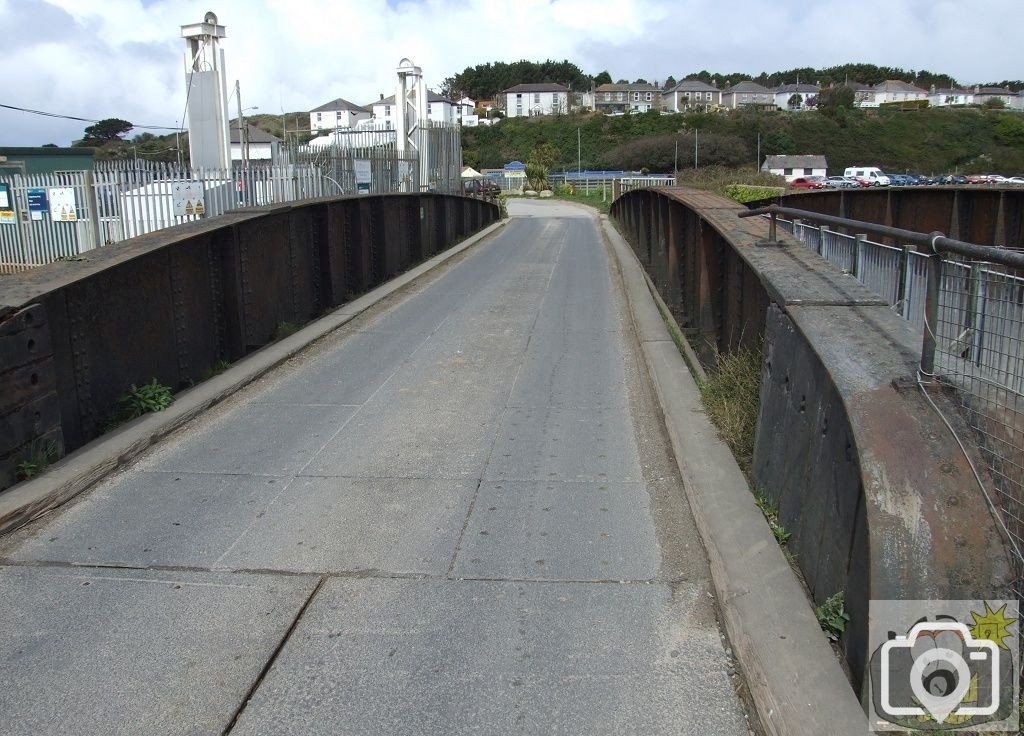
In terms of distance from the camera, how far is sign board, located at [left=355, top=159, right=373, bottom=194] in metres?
19.5

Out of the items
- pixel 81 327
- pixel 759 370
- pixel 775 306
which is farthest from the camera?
pixel 81 327

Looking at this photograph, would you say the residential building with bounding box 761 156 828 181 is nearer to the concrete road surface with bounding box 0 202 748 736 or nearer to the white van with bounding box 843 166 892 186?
the white van with bounding box 843 166 892 186

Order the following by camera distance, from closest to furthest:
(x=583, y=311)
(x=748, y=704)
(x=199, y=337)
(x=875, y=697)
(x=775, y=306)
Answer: (x=875, y=697) → (x=748, y=704) → (x=775, y=306) → (x=199, y=337) → (x=583, y=311)

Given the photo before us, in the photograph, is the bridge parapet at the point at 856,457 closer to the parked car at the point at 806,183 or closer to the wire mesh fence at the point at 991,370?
the wire mesh fence at the point at 991,370

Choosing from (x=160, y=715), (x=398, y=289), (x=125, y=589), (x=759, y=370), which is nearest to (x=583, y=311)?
(x=398, y=289)

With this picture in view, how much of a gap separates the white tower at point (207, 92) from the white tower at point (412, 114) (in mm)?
6874

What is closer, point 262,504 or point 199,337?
point 262,504

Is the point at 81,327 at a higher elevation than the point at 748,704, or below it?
higher

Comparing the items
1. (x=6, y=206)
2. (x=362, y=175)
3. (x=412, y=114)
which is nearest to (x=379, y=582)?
(x=362, y=175)

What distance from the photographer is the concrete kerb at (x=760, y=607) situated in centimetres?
343

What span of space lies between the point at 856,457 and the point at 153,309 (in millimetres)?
6141

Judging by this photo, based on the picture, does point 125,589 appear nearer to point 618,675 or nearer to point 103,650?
point 103,650

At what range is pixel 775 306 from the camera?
5465 millimetres

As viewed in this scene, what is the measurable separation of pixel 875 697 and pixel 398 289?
12.7 m
